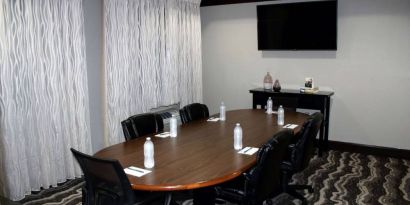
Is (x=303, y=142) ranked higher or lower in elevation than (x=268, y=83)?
lower

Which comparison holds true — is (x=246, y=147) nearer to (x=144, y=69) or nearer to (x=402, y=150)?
(x=144, y=69)

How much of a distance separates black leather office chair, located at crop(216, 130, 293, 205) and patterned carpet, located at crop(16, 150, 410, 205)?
1109 mm

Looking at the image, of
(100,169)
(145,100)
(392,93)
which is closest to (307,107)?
(392,93)

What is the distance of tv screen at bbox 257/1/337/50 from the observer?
5.09 meters

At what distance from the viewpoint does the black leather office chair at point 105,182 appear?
2094 millimetres

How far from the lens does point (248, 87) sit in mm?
6109

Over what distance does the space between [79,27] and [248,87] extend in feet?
10.1

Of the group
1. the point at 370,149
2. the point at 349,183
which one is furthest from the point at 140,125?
the point at 370,149

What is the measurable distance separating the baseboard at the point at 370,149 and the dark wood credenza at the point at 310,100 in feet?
0.70

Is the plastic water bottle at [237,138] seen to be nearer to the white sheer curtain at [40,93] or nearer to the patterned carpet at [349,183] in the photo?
the patterned carpet at [349,183]

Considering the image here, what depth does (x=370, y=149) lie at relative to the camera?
514cm

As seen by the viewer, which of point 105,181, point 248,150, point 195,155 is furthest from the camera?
point 248,150

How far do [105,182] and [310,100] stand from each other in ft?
11.8

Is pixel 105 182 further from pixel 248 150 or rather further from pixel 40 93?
pixel 40 93
